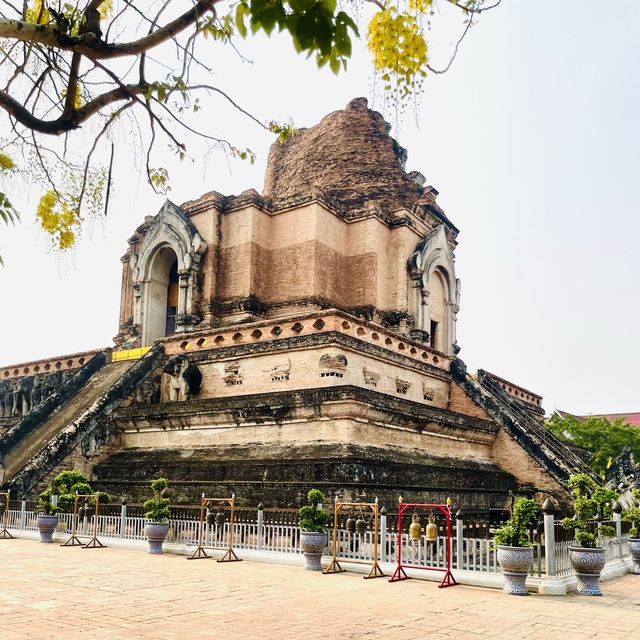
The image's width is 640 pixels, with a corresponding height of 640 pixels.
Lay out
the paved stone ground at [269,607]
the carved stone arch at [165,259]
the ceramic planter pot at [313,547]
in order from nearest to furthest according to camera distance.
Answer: the paved stone ground at [269,607] → the ceramic planter pot at [313,547] → the carved stone arch at [165,259]

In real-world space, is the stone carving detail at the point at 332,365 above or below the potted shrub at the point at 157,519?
above

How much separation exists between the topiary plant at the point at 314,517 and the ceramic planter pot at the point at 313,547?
0.33 feet

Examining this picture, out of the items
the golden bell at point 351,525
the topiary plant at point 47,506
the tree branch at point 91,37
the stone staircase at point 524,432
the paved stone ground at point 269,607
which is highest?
the tree branch at point 91,37

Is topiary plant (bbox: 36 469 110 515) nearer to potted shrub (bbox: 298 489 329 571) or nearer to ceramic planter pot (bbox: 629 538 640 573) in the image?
potted shrub (bbox: 298 489 329 571)

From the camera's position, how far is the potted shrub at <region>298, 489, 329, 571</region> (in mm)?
A: 11688

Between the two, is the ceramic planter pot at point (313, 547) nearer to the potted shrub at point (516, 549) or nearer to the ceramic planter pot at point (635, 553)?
the potted shrub at point (516, 549)

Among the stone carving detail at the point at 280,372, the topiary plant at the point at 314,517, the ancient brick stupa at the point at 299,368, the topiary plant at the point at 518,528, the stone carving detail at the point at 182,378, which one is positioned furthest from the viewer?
the stone carving detail at the point at 182,378

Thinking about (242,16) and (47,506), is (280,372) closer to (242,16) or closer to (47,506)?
(47,506)

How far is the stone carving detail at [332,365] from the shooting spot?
16922 millimetres

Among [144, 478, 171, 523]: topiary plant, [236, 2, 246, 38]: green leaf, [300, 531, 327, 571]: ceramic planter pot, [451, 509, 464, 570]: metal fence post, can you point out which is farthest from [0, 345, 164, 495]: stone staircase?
[236, 2, 246, 38]: green leaf

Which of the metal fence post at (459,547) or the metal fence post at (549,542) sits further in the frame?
the metal fence post at (459,547)

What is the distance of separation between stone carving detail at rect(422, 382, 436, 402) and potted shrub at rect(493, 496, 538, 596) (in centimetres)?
1114

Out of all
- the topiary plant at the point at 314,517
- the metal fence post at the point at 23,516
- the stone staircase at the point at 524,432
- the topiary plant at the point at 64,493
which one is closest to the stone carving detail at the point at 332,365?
the topiary plant at the point at 314,517

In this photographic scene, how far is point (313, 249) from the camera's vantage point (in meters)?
23.8
